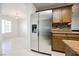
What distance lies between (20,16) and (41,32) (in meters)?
0.49

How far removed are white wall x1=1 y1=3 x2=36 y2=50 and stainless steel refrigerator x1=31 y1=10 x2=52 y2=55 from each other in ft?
0.35

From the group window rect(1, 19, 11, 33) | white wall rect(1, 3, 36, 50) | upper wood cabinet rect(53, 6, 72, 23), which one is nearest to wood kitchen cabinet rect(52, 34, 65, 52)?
upper wood cabinet rect(53, 6, 72, 23)

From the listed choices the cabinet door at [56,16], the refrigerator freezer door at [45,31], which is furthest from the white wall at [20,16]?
the cabinet door at [56,16]

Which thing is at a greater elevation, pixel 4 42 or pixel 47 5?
pixel 47 5

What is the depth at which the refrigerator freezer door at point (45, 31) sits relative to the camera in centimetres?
196

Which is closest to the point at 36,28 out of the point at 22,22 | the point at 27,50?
the point at 22,22

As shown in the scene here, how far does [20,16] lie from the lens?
1.84 metres

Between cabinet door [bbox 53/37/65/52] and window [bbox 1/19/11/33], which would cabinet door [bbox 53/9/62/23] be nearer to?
cabinet door [bbox 53/37/65/52]

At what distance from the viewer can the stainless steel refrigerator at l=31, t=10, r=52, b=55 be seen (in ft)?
6.39

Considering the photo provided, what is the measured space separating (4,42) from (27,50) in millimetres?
395

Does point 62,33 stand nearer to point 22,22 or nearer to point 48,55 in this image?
point 48,55

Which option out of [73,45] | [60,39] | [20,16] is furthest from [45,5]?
[73,45]

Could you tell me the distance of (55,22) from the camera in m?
2.05

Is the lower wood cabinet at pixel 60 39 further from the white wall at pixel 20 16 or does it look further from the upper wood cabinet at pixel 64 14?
the white wall at pixel 20 16
